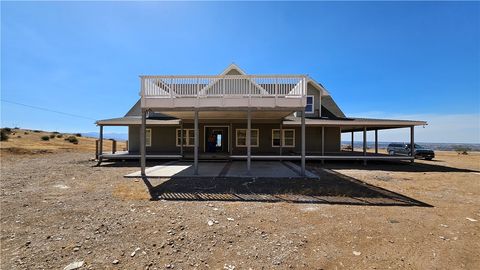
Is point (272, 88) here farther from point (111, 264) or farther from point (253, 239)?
point (111, 264)

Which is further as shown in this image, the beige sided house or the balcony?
the beige sided house

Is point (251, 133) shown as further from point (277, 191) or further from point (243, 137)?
point (277, 191)

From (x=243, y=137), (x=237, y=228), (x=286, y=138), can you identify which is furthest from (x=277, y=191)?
(x=286, y=138)

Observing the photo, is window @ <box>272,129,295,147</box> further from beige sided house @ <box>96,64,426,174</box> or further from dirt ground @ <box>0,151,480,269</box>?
dirt ground @ <box>0,151,480,269</box>

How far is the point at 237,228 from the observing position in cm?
491

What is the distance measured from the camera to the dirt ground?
370cm

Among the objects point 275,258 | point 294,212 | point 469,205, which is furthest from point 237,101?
point 469,205

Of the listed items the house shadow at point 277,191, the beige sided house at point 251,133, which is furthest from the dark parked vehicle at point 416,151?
the house shadow at point 277,191

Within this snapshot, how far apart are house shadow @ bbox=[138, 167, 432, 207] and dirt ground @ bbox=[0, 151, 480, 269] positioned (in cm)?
6

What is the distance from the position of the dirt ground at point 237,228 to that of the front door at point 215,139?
10.1 m

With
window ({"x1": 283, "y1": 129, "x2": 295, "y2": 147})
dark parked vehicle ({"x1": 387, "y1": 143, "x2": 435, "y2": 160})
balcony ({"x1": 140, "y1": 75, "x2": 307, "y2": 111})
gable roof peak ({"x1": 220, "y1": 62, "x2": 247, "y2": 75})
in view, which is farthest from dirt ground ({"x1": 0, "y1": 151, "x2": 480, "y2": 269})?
dark parked vehicle ({"x1": 387, "y1": 143, "x2": 435, "y2": 160})

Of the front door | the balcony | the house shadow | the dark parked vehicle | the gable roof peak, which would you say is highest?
the gable roof peak

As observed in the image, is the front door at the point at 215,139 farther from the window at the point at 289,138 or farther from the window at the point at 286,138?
the window at the point at 289,138

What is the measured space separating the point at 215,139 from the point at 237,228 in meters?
14.1
